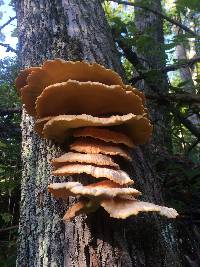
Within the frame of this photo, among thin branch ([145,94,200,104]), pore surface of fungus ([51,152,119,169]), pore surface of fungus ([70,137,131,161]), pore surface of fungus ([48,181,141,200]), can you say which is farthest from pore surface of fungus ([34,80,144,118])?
thin branch ([145,94,200,104])

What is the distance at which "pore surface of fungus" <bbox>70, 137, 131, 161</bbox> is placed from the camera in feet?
5.61

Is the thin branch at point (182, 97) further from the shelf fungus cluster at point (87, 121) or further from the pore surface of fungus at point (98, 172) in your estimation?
the pore surface of fungus at point (98, 172)

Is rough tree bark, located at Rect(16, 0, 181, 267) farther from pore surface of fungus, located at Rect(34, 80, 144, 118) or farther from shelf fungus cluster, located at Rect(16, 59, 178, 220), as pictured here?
pore surface of fungus, located at Rect(34, 80, 144, 118)

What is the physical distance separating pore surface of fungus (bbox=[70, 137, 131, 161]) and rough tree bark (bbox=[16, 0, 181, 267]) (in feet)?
0.91

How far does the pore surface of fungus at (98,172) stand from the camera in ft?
5.06

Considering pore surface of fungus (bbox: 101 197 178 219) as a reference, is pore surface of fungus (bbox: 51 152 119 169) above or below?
above

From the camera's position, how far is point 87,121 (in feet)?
5.63

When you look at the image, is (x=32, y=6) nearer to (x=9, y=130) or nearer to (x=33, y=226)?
(x=9, y=130)

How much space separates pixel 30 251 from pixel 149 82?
256 centimetres

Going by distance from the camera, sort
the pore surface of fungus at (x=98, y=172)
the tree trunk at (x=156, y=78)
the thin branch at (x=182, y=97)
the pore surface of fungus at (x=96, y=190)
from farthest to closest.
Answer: the tree trunk at (x=156, y=78)
the thin branch at (x=182, y=97)
the pore surface of fungus at (x=98, y=172)
the pore surface of fungus at (x=96, y=190)

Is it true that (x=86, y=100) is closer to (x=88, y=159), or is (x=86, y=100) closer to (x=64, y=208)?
(x=88, y=159)

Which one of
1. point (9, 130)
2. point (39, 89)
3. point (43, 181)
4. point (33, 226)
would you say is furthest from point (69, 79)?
point (9, 130)

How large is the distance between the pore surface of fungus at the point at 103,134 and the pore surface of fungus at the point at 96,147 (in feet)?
0.12

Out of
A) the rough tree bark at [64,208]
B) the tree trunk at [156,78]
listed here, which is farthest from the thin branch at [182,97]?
the rough tree bark at [64,208]
